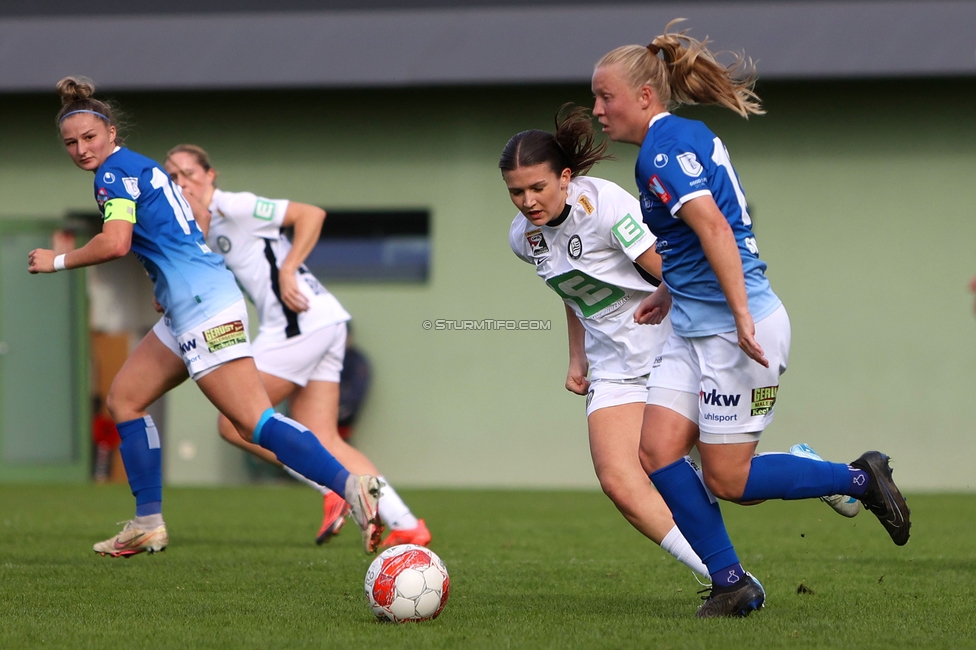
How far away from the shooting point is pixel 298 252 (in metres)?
6.75

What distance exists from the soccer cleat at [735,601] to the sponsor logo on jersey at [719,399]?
63cm

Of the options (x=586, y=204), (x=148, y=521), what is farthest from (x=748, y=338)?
(x=148, y=521)

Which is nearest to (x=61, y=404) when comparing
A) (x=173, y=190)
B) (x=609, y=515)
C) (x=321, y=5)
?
(x=321, y=5)

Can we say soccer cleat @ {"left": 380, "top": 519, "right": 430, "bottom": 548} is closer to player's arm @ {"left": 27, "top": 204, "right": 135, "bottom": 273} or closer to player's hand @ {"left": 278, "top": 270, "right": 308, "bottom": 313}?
player's hand @ {"left": 278, "top": 270, "right": 308, "bottom": 313}

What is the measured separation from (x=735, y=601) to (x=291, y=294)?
11.2 ft

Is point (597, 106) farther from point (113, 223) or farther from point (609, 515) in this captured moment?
point (609, 515)

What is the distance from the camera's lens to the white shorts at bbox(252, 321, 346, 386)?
6721mm

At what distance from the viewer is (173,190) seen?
5.54 metres

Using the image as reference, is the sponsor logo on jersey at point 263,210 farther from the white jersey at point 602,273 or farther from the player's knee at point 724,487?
the player's knee at point 724,487

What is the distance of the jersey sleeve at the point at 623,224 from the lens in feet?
15.1

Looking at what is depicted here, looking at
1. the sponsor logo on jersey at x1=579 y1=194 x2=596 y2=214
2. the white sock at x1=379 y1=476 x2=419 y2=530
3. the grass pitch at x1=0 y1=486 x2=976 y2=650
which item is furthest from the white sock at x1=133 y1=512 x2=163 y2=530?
the sponsor logo on jersey at x1=579 y1=194 x2=596 y2=214

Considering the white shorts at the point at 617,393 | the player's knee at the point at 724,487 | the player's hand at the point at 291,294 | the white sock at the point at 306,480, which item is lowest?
the white sock at the point at 306,480

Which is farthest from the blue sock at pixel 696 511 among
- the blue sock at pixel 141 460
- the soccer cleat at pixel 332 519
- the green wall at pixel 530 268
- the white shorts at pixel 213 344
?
the green wall at pixel 530 268

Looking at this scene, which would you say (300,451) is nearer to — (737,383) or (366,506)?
(366,506)
